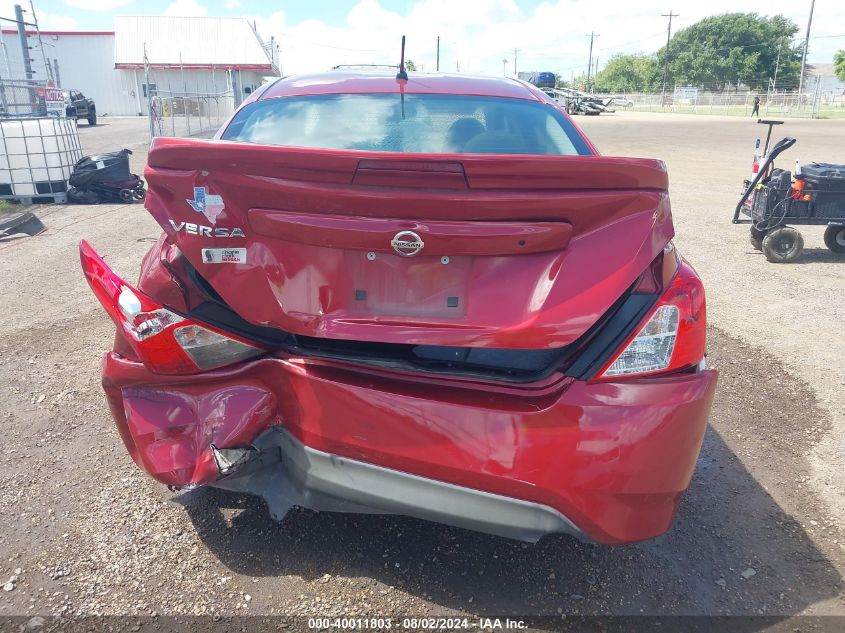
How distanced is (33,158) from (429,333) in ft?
34.6

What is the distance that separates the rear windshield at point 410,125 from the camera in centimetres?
283

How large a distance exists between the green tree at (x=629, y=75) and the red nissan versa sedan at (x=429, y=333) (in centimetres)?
10036

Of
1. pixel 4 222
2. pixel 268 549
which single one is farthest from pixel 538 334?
pixel 4 222

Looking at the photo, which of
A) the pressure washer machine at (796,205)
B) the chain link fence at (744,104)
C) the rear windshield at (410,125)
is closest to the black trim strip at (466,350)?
the rear windshield at (410,125)

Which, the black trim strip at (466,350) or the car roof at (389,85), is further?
the car roof at (389,85)

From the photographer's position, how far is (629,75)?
103750 millimetres

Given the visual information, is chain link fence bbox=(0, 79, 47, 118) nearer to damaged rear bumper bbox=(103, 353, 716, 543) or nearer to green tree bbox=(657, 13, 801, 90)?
damaged rear bumper bbox=(103, 353, 716, 543)

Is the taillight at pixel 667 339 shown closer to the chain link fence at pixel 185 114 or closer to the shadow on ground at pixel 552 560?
the shadow on ground at pixel 552 560

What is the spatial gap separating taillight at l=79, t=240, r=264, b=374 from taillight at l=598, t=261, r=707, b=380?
3.84 feet

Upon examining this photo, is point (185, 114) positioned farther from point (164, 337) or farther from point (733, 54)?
point (733, 54)

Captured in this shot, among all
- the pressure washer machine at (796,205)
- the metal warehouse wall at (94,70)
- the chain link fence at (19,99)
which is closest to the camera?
the pressure washer machine at (796,205)

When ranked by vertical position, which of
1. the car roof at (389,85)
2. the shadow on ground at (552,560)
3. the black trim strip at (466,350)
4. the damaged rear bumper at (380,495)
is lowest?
the shadow on ground at (552,560)

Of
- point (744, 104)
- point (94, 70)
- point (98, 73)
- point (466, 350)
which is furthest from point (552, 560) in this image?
point (744, 104)

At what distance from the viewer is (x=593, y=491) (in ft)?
6.27
